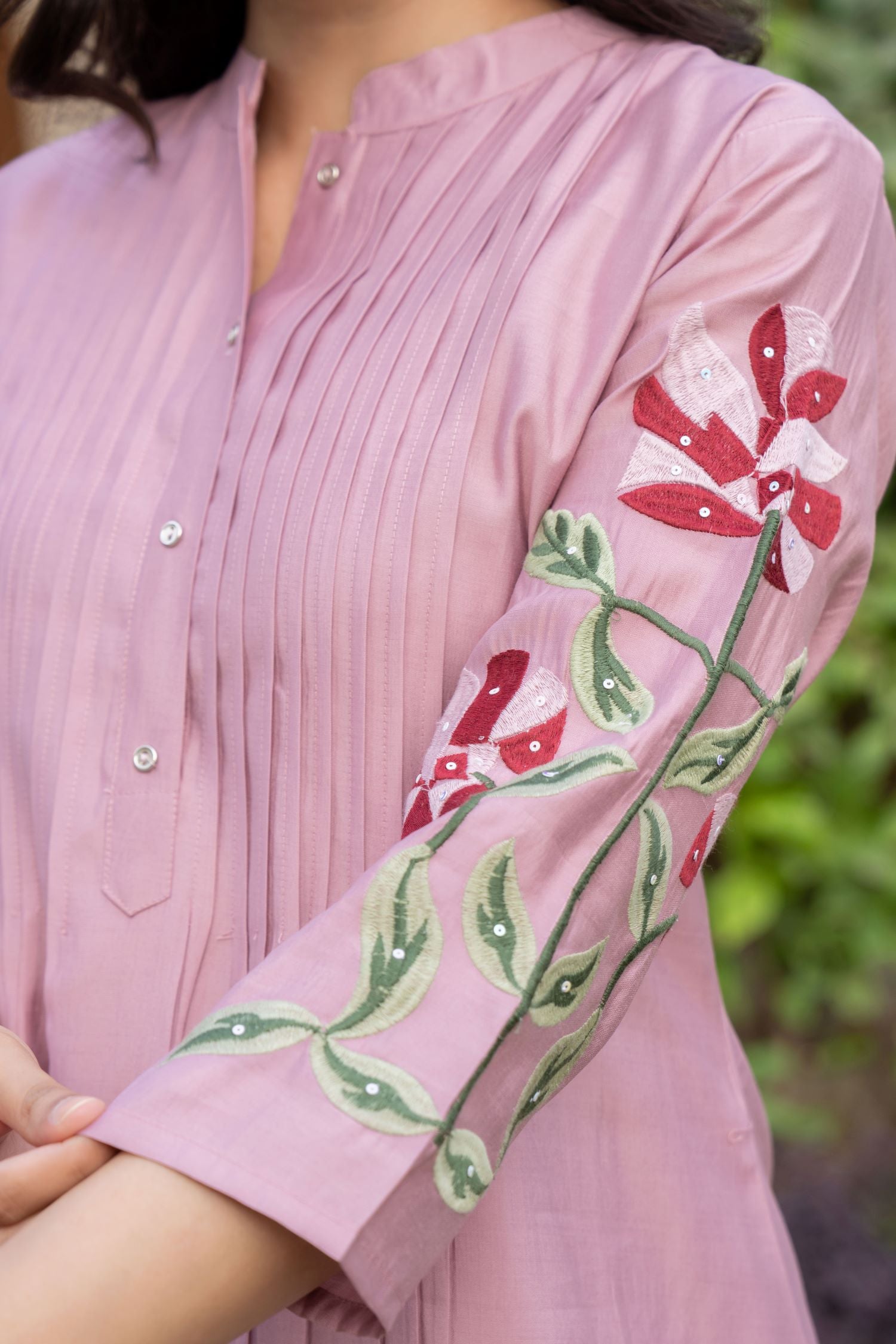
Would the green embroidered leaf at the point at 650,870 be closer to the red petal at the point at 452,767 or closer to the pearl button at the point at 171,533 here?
the red petal at the point at 452,767

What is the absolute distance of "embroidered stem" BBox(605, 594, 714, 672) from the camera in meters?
0.78

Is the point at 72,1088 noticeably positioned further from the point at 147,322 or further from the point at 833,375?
the point at 833,375

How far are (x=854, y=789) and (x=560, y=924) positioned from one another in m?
2.06

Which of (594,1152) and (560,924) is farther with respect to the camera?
(594,1152)

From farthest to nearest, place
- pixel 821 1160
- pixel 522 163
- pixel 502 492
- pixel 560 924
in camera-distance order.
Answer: pixel 821 1160 < pixel 522 163 < pixel 502 492 < pixel 560 924

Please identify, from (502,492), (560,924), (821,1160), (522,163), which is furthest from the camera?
(821,1160)

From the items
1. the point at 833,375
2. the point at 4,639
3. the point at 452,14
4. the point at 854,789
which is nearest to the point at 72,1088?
the point at 4,639

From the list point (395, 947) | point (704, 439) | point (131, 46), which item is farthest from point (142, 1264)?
point (131, 46)

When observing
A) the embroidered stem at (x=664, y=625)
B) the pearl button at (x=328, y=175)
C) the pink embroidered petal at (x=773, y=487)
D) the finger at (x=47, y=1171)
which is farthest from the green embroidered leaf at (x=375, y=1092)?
the pearl button at (x=328, y=175)

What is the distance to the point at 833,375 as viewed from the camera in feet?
2.89

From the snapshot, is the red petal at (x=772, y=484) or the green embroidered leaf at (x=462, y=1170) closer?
the green embroidered leaf at (x=462, y=1170)

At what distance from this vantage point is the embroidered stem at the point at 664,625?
0.78 m

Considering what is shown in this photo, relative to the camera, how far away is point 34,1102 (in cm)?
78

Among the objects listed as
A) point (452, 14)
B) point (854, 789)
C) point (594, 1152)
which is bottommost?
point (854, 789)
